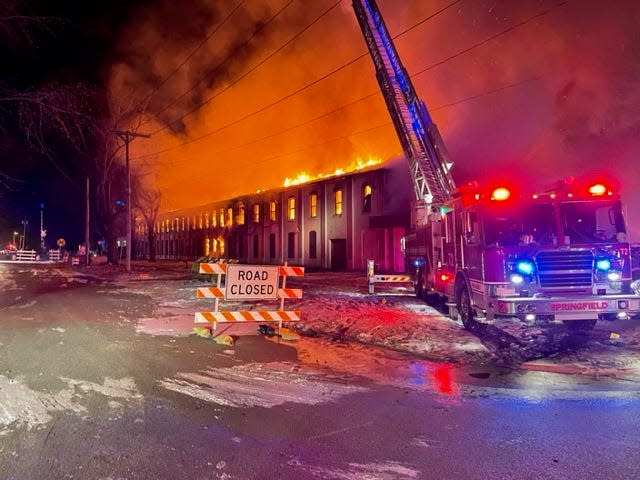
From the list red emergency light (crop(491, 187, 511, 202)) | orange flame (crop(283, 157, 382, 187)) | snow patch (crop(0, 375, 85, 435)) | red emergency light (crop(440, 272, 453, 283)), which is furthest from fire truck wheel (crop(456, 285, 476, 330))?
orange flame (crop(283, 157, 382, 187))

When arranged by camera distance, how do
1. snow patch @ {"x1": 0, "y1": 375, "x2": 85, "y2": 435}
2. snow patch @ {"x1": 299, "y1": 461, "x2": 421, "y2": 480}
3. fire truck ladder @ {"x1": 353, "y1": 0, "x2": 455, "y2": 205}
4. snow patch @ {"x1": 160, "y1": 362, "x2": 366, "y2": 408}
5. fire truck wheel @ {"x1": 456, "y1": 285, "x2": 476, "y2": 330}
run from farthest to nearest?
fire truck ladder @ {"x1": 353, "y1": 0, "x2": 455, "y2": 205} < fire truck wheel @ {"x1": 456, "y1": 285, "x2": 476, "y2": 330} < snow patch @ {"x1": 160, "y1": 362, "x2": 366, "y2": 408} < snow patch @ {"x1": 0, "y1": 375, "x2": 85, "y2": 435} < snow patch @ {"x1": 299, "y1": 461, "x2": 421, "y2": 480}

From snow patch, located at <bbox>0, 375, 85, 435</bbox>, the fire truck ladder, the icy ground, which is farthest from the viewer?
the fire truck ladder

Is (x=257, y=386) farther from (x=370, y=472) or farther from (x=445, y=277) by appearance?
(x=445, y=277)

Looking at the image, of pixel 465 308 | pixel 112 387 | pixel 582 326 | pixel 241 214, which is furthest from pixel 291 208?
pixel 112 387

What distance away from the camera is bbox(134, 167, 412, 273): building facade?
28125 mm

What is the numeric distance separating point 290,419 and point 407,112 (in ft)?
36.1

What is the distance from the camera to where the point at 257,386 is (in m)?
5.81

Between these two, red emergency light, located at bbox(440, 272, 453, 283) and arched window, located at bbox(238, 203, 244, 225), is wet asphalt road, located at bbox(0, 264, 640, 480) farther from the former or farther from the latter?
arched window, located at bbox(238, 203, 244, 225)

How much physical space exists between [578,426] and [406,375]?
2.28 meters

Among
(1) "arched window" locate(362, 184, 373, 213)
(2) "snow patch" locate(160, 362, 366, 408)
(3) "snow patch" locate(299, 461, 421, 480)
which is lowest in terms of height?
(3) "snow patch" locate(299, 461, 421, 480)

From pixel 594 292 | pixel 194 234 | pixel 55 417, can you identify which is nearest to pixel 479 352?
pixel 594 292

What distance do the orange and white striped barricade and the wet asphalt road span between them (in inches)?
45.0

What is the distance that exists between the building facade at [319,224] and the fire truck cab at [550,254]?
11858 mm

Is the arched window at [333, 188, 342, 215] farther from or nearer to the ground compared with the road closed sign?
farther from the ground
